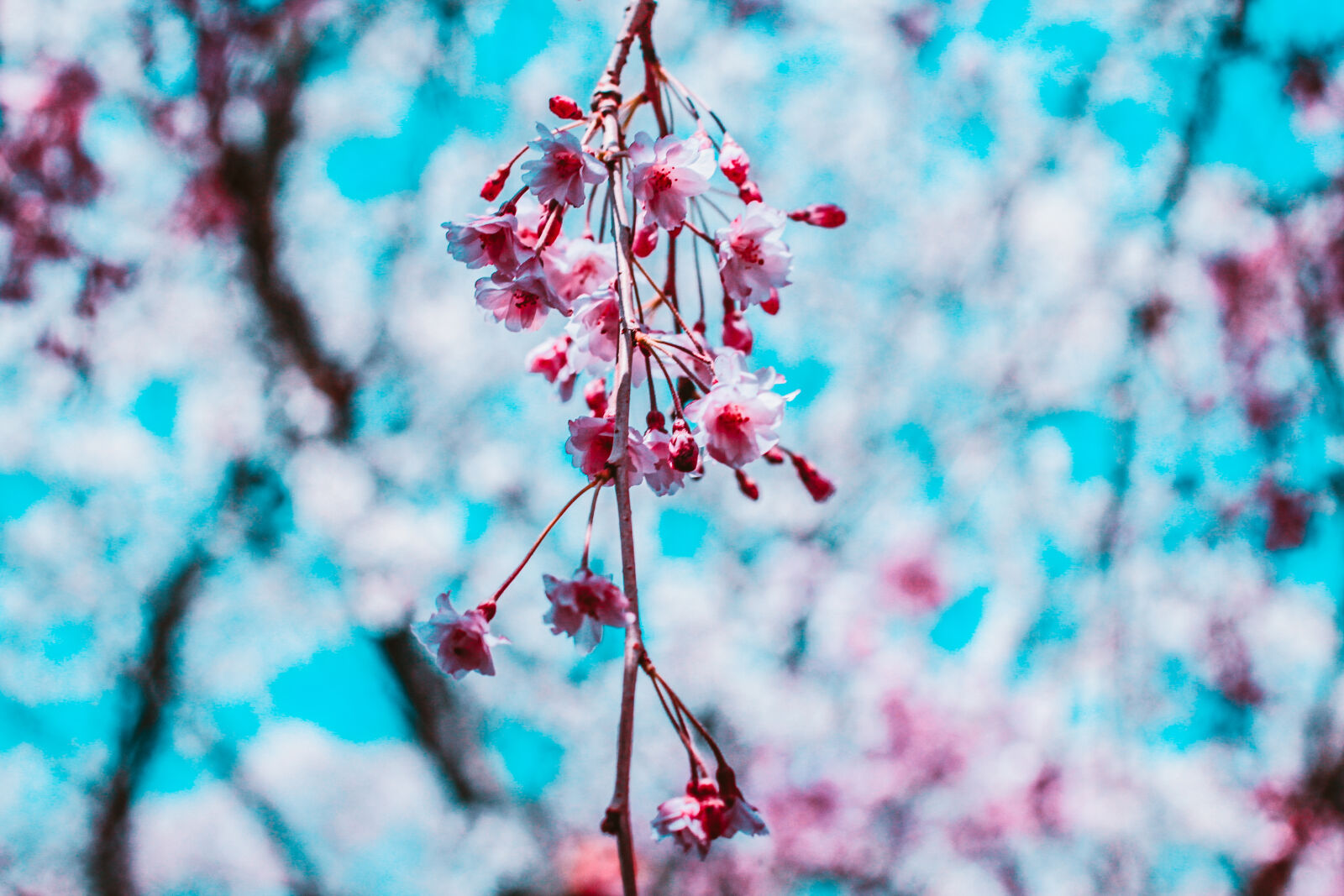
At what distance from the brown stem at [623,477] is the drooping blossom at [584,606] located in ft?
0.25

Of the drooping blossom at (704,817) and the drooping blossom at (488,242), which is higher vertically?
the drooping blossom at (488,242)

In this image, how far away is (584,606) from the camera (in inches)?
34.8

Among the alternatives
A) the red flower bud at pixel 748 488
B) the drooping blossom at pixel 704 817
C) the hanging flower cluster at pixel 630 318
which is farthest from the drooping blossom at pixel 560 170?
the drooping blossom at pixel 704 817

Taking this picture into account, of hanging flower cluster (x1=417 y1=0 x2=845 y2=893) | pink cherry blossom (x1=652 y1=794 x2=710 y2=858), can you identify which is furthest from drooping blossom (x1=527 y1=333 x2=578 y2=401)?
pink cherry blossom (x1=652 y1=794 x2=710 y2=858)

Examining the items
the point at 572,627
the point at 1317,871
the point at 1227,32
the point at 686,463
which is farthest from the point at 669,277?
the point at 1317,871

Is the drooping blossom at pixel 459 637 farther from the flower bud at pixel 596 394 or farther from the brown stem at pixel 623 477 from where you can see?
the flower bud at pixel 596 394

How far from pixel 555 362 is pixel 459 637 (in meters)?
0.54

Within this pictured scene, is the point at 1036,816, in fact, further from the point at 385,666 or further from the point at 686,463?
the point at 686,463

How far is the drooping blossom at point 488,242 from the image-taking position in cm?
110

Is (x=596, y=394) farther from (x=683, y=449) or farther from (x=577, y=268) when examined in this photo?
(x=683, y=449)

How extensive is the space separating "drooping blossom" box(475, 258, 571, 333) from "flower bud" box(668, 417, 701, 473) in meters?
0.27

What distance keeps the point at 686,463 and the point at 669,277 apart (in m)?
0.47

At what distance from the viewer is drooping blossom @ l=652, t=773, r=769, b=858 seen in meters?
0.91

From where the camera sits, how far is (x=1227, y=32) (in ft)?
14.5
